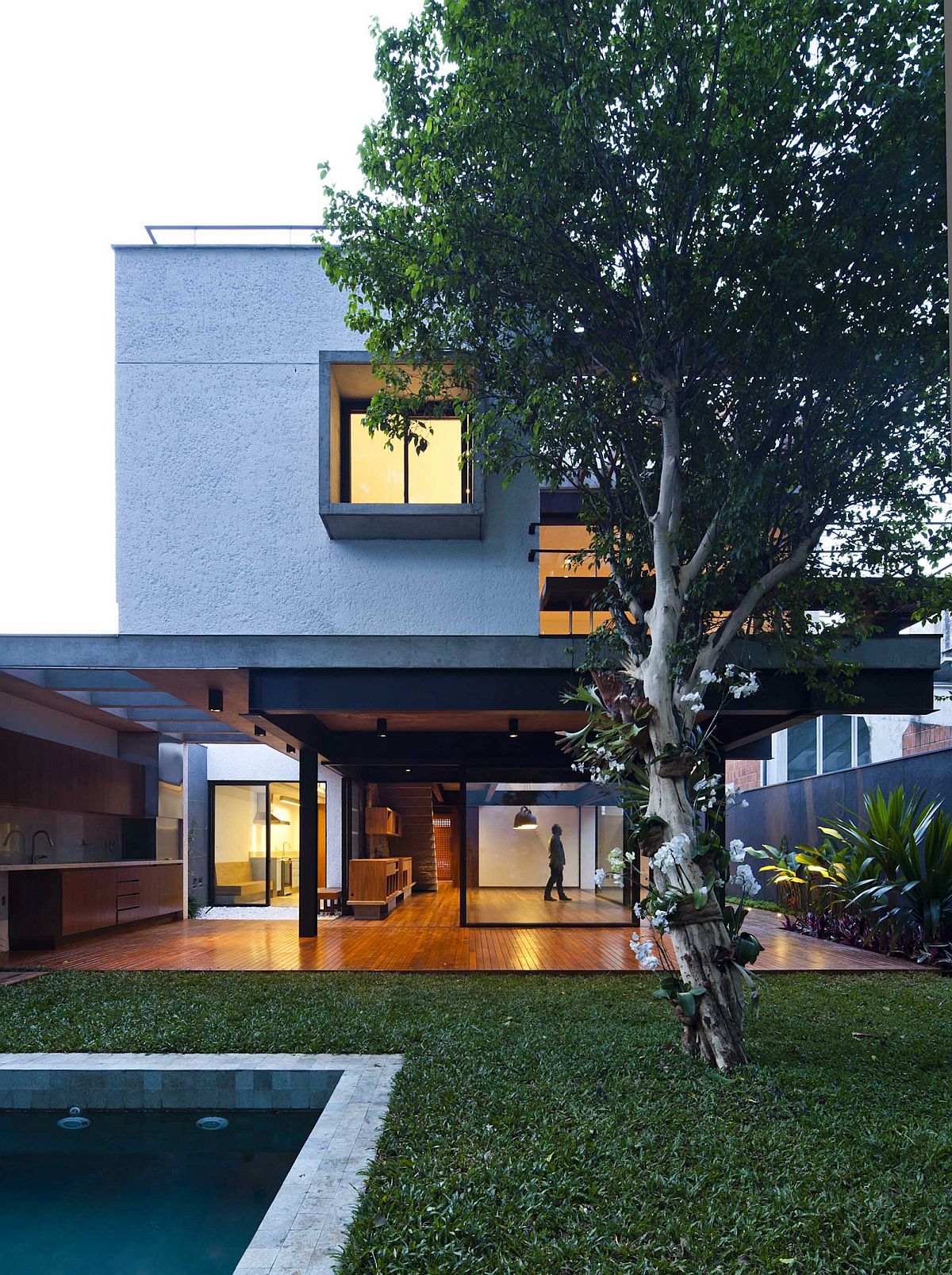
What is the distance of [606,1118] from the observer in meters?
5.01

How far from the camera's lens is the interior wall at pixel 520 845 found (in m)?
15.0

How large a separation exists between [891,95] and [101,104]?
9812 mm

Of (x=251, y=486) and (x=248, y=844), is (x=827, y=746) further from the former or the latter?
(x=251, y=486)

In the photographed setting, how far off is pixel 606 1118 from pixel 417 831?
63.6 ft

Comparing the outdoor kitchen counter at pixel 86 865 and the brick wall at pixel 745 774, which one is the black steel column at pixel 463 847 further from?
the brick wall at pixel 745 774

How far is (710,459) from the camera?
283 inches

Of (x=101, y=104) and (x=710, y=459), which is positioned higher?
(x=101, y=104)

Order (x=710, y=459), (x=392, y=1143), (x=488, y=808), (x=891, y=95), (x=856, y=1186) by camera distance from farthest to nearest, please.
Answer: (x=488, y=808), (x=710, y=459), (x=891, y=95), (x=392, y=1143), (x=856, y=1186)

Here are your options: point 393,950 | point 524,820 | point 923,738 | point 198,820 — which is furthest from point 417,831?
point 923,738

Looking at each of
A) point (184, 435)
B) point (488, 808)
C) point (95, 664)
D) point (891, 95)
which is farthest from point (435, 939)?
point (891, 95)

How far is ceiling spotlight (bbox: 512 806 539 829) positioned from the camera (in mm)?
15227

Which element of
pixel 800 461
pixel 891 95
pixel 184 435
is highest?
pixel 891 95

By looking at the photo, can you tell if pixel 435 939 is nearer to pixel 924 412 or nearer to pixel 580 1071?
pixel 580 1071

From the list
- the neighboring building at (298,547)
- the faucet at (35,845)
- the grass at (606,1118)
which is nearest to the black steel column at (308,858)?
the neighboring building at (298,547)
